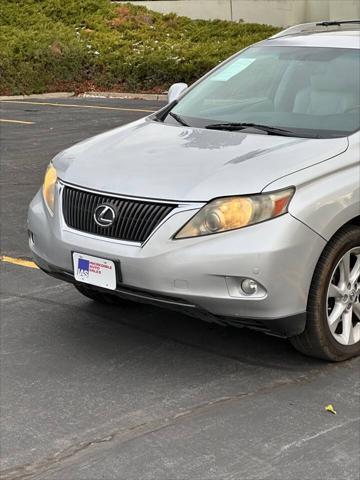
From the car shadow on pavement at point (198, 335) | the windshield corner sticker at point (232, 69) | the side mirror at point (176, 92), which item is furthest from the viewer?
the side mirror at point (176, 92)

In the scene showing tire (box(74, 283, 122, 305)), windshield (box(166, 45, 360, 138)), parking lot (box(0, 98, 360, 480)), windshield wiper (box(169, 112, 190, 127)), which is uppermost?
windshield (box(166, 45, 360, 138))

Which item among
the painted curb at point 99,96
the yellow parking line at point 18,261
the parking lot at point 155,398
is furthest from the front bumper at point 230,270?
the painted curb at point 99,96

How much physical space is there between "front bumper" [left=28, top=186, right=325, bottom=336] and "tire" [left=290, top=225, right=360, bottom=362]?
0.09 metres

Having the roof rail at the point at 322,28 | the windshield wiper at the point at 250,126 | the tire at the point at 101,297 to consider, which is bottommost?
the tire at the point at 101,297

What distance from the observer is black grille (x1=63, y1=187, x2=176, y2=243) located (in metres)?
4.16

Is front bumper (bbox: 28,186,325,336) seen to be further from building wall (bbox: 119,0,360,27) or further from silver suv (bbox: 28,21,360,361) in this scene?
building wall (bbox: 119,0,360,27)

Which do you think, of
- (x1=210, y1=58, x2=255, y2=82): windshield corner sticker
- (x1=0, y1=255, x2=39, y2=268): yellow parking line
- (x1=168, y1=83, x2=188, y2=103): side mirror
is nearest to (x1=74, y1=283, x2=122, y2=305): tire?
(x1=0, y1=255, x2=39, y2=268): yellow parking line

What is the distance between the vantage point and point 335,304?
442cm

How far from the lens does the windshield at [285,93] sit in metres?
4.89

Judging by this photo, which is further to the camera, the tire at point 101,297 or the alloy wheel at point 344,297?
the tire at point 101,297

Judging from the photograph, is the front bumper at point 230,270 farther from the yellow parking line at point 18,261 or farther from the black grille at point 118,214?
the yellow parking line at point 18,261

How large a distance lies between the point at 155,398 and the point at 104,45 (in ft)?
66.3

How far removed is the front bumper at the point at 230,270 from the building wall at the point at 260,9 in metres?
18.9


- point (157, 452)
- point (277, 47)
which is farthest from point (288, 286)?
point (277, 47)
